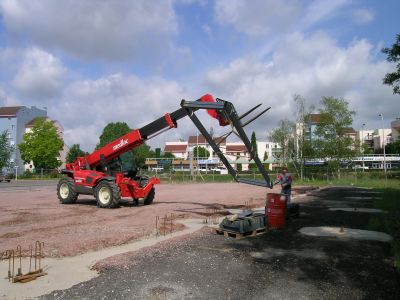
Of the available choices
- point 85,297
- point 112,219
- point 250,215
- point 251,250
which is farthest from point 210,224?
point 85,297

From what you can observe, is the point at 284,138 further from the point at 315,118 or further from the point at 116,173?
the point at 116,173

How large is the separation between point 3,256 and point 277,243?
597 centimetres

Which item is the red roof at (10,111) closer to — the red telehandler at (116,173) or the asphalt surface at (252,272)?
the red telehandler at (116,173)

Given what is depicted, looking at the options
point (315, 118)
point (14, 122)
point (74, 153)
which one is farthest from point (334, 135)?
point (14, 122)

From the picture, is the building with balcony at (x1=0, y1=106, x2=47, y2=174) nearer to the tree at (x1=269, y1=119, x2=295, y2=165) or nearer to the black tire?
the tree at (x1=269, y1=119, x2=295, y2=165)

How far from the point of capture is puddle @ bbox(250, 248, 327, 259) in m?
8.63

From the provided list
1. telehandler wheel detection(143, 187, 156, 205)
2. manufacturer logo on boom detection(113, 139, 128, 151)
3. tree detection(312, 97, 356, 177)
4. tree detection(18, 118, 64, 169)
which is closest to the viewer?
manufacturer logo on boom detection(113, 139, 128, 151)

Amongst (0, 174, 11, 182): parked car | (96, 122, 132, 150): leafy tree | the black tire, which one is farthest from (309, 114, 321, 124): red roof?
(96, 122, 132, 150): leafy tree

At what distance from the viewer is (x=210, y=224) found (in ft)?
45.0

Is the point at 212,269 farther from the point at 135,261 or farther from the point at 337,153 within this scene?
the point at 337,153

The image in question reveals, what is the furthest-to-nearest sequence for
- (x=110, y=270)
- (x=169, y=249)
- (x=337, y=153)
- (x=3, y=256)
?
1. (x=337, y=153)
2. (x=169, y=249)
3. (x=3, y=256)
4. (x=110, y=270)

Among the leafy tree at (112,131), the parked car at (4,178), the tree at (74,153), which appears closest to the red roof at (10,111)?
the tree at (74,153)

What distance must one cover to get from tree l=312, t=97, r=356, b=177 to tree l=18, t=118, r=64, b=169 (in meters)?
46.2

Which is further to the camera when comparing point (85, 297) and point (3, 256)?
point (3, 256)
